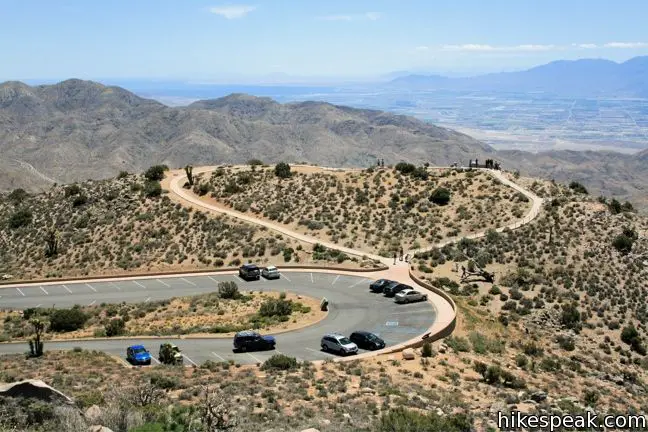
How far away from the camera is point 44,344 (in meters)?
38.4

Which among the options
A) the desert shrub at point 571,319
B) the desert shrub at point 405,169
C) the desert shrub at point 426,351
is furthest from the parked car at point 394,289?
the desert shrub at point 405,169

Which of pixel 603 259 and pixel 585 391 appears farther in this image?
pixel 603 259

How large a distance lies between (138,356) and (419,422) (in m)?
17.6

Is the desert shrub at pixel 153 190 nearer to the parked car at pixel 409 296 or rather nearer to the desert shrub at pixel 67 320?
the desert shrub at pixel 67 320

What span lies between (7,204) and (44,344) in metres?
49.9

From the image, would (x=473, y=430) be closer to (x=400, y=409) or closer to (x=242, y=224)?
(x=400, y=409)

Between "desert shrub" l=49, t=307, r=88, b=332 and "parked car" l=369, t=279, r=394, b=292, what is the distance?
20657 millimetres

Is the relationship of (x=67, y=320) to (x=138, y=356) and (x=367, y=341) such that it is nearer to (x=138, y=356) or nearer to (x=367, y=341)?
(x=138, y=356)

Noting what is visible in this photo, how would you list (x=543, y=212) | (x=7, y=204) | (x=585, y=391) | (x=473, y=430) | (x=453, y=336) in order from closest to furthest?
(x=473, y=430)
(x=585, y=391)
(x=453, y=336)
(x=543, y=212)
(x=7, y=204)

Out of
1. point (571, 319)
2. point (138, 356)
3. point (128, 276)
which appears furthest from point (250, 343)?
point (128, 276)

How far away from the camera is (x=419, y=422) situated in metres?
19.9

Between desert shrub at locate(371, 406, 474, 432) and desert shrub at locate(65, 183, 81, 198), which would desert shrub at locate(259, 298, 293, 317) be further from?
desert shrub at locate(65, 183, 81, 198)

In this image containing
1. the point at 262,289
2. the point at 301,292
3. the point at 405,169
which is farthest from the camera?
the point at 405,169

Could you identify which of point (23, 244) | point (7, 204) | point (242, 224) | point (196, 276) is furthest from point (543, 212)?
point (7, 204)
